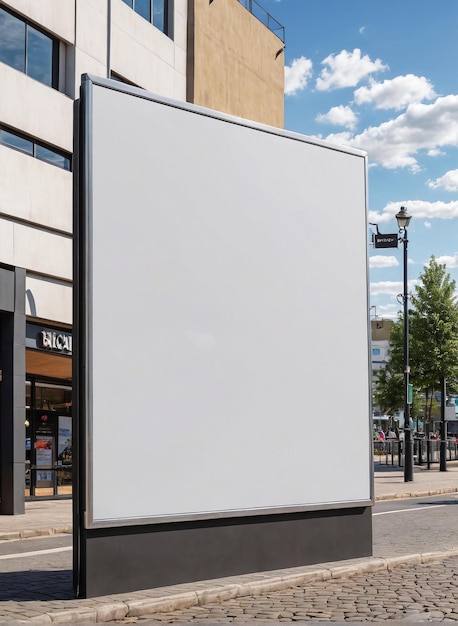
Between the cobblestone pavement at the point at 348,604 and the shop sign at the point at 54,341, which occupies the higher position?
the shop sign at the point at 54,341

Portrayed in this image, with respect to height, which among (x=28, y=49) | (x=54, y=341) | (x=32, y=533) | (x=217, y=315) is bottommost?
(x=32, y=533)

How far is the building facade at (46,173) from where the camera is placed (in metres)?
21.2

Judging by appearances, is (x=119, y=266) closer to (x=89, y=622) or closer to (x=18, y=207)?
(x=89, y=622)

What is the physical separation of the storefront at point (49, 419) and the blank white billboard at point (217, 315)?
13.5m

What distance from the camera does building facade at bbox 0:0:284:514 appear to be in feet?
69.6

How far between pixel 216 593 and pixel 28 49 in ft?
55.8

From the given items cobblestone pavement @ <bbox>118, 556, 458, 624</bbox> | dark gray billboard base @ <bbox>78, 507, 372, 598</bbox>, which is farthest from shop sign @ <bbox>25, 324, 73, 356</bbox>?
cobblestone pavement @ <bbox>118, 556, 458, 624</bbox>

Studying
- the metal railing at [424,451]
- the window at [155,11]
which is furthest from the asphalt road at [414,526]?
the metal railing at [424,451]

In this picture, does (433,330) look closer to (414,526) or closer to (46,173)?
(46,173)

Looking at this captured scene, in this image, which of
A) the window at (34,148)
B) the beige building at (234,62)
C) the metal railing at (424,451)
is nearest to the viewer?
the window at (34,148)

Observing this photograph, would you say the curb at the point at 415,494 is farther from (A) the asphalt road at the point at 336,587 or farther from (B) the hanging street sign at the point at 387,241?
(A) the asphalt road at the point at 336,587

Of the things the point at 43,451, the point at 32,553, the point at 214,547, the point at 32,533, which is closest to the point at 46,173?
the point at 43,451

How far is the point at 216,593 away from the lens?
8.64 metres

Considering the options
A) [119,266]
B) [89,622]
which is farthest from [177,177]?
[89,622]
